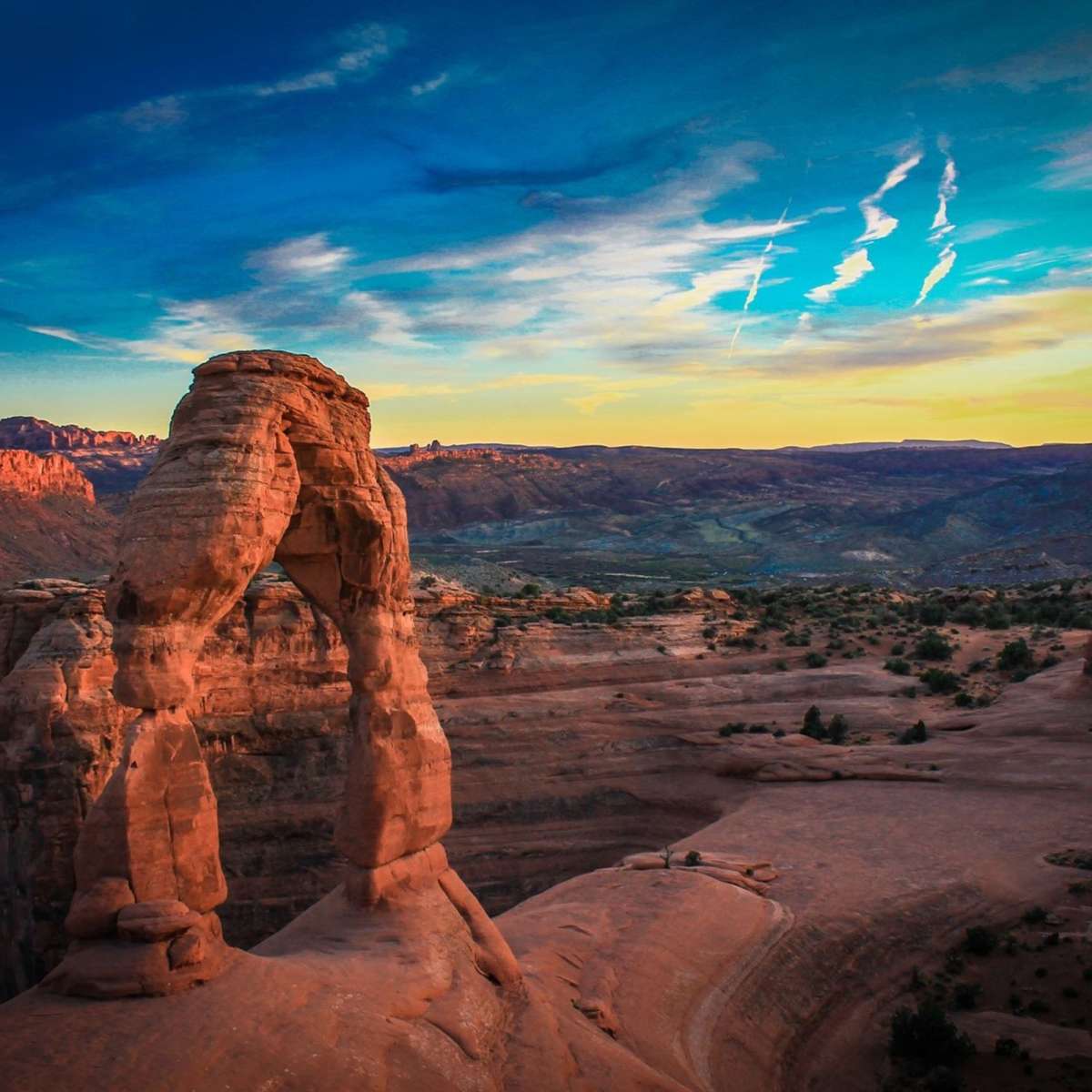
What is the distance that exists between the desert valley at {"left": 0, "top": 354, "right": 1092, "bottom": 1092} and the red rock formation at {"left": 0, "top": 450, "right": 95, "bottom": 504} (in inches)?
2526

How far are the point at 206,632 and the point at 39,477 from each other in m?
84.9

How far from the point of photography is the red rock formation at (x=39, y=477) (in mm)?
79750

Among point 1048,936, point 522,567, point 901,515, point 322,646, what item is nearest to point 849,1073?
point 1048,936

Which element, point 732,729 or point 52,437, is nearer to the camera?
point 732,729

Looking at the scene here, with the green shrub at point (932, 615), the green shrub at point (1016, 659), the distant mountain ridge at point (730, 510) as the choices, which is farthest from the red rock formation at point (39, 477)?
the green shrub at point (1016, 659)

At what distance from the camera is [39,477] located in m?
83.5

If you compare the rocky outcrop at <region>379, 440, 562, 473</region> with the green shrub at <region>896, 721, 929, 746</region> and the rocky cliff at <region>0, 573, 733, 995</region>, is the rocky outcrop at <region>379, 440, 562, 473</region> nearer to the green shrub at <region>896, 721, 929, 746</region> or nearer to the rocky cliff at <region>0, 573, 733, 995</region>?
the rocky cliff at <region>0, 573, 733, 995</region>

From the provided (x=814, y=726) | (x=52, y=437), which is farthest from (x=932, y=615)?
(x=52, y=437)

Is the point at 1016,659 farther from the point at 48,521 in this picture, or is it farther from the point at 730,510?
the point at 730,510

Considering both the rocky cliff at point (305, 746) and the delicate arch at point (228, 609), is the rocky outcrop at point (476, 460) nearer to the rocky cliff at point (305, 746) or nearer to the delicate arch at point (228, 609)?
the rocky cliff at point (305, 746)

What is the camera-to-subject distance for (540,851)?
845 inches

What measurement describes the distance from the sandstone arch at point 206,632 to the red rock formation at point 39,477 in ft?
252

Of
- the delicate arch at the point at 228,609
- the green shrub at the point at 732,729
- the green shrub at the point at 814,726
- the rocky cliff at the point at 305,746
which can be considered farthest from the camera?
the green shrub at the point at 814,726

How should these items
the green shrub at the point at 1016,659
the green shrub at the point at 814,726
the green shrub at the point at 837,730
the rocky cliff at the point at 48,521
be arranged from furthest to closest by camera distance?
the rocky cliff at the point at 48,521, the green shrub at the point at 1016,659, the green shrub at the point at 814,726, the green shrub at the point at 837,730
